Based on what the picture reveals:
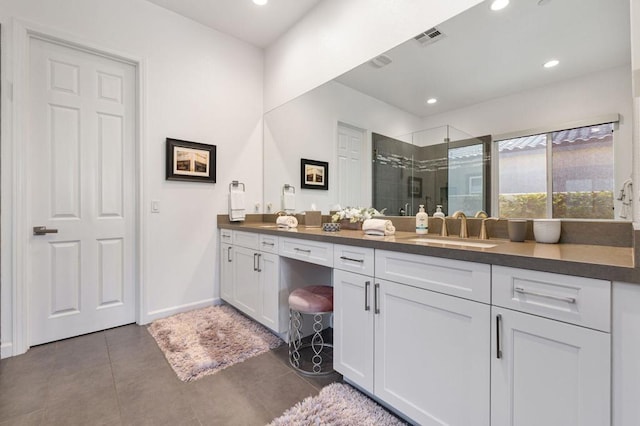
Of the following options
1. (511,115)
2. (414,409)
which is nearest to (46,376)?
(414,409)

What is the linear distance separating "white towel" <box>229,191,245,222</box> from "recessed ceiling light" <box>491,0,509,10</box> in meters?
2.44

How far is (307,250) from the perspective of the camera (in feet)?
5.95

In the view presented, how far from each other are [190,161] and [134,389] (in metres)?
1.88

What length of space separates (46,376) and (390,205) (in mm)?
2436

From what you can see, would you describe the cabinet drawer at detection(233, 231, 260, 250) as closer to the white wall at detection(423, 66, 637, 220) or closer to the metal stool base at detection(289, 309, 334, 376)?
the metal stool base at detection(289, 309, 334, 376)

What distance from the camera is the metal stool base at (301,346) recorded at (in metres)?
1.79

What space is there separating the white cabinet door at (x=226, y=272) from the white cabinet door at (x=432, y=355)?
68.7 inches

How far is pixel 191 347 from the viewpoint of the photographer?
2039 mm

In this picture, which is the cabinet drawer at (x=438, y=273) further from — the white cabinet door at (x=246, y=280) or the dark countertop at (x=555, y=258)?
the white cabinet door at (x=246, y=280)

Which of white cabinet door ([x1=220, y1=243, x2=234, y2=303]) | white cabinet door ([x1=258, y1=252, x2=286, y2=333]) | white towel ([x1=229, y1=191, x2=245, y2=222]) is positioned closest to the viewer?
white cabinet door ([x1=258, y1=252, x2=286, y2=333])

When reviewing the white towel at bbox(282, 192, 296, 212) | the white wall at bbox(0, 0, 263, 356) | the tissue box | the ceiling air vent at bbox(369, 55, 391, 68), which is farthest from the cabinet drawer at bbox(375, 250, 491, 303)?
the white wall at bbox(0, 0, 263, 356)

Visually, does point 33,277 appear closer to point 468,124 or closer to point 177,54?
point 177,54

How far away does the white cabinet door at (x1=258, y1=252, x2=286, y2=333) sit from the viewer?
2051mm

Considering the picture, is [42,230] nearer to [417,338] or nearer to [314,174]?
[314,174]
